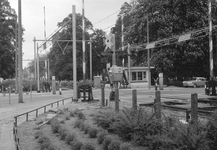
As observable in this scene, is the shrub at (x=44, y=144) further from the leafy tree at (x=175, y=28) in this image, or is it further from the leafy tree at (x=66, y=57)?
the leafy tree at (x=66, y=57)

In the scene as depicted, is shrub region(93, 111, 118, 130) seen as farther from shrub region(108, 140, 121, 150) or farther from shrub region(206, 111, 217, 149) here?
shrub region(206, 111, 217, 149)

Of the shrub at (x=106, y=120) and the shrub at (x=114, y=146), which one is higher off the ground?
the shrub at (x=106, y=120)

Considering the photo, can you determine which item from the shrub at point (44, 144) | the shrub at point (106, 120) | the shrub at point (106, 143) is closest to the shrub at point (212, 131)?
the shrub at point (106, 143)

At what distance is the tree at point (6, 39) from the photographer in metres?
59.1

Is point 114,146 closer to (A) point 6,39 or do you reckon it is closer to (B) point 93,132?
(B) point 93,132

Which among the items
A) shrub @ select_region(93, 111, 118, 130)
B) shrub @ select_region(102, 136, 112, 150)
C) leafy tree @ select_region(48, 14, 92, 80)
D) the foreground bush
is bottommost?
the foreground bush

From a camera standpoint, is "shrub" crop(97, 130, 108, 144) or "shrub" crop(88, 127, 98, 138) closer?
"shrub" crop(97, 130, 108, 144)

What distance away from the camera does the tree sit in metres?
59.1

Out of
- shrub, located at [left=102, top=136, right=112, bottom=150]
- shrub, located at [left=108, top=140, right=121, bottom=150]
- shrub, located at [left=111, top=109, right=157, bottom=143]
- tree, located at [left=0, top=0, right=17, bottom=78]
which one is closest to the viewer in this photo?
shrub, located at [left=108, top=140, right=121, bottom=150]

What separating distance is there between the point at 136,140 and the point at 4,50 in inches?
2210

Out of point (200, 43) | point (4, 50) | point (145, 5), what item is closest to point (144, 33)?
point (145, 5)

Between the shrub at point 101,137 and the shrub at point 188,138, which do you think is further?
the shrub at point 101,137

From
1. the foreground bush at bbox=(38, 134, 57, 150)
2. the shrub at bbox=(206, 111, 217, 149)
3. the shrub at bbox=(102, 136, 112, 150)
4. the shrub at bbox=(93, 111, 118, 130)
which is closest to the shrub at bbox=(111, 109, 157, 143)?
the shrub at bbox=(102, 136, 112, 150)

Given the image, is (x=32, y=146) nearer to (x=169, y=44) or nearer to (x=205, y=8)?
(x=169, y=44)
